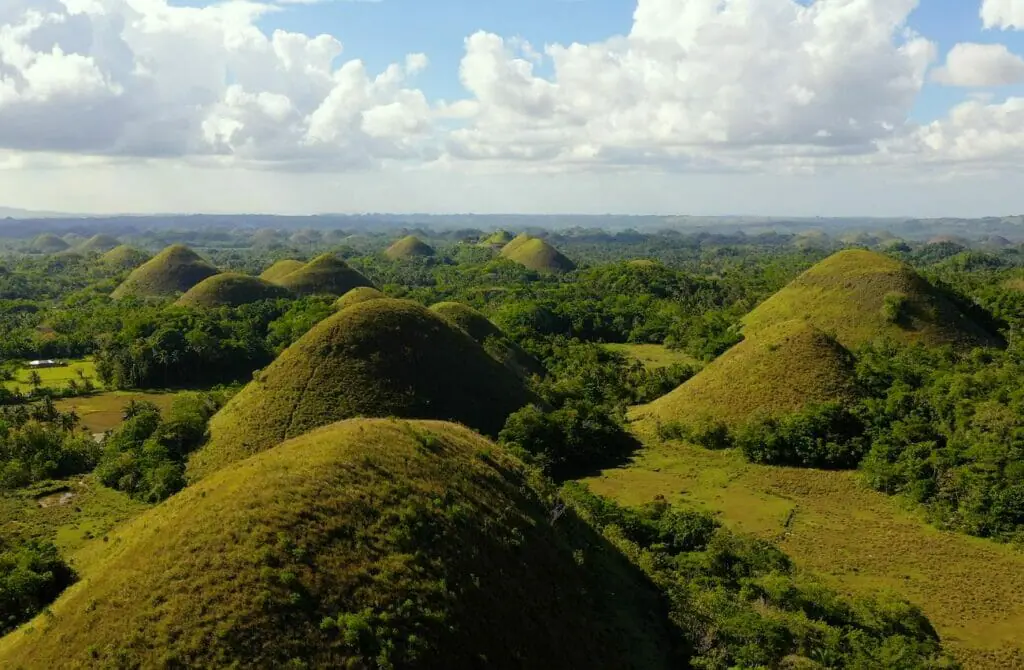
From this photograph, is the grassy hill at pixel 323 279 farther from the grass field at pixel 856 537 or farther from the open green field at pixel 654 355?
the grass field at pixel 856 537

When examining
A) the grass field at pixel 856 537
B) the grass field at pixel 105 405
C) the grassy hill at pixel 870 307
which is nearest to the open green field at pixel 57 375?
the grass field at pixel 105 405

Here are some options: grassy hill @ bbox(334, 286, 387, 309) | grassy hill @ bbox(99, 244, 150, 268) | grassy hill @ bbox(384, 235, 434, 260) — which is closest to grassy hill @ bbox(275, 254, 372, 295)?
grassy hill @ bbox(334, 286, 387, 309)

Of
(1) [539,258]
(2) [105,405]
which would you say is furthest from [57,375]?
(1) [539,258]

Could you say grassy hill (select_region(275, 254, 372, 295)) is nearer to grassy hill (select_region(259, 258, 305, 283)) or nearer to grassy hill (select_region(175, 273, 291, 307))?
grassy hill (select_region(259, 258, 305, 283))

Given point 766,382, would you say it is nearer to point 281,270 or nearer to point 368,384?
point 368,384

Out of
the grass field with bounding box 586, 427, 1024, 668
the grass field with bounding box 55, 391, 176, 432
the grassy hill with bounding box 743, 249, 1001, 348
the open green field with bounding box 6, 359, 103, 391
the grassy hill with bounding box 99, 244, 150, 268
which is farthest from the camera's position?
the grassy hill with bounding box 99, 244, 150, 268
